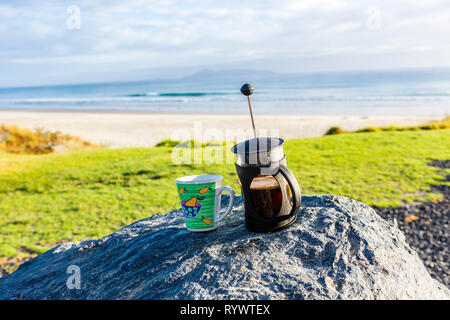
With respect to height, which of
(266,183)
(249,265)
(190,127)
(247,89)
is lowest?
(190,127)

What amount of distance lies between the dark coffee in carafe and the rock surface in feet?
0.44

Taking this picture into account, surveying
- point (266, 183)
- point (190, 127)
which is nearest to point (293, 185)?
point (266, 183)

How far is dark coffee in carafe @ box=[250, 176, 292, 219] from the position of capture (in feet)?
6.11

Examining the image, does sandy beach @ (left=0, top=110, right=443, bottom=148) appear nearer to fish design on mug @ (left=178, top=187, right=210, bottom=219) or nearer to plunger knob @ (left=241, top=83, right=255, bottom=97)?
fish design on mug @ (left=178, top=187, right=210, bottom=219)

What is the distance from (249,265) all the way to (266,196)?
366 mm

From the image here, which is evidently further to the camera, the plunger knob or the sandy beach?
the sandy beach

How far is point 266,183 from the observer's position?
6.14ft

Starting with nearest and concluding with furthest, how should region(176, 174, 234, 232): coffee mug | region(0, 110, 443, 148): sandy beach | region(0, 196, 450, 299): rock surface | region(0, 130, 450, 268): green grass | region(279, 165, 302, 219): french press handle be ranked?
1. region(0, 196, 450, 299): rock surface
2. region(279, 165, 302, 219): french press handle
3. region(176, 174, 234, 232): coffee mug
4. region(0, 130, 450, 268): green grass
5. region(0, 110, 443, 148): sandy beach

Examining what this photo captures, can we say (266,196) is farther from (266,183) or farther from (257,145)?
(257,145)

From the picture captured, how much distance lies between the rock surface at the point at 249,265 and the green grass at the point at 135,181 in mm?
3304

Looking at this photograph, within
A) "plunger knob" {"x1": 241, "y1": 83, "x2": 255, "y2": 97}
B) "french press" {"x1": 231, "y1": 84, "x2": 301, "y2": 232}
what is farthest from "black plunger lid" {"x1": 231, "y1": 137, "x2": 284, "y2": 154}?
"plunger knob" {"x1": 241, "y1": 83, "x2": 255, "y2": 97}

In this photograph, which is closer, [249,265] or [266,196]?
[249,265]

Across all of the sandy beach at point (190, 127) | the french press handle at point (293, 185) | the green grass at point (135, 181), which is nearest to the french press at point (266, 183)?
the french press handle at point (293, 185)

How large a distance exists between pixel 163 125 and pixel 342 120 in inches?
472
